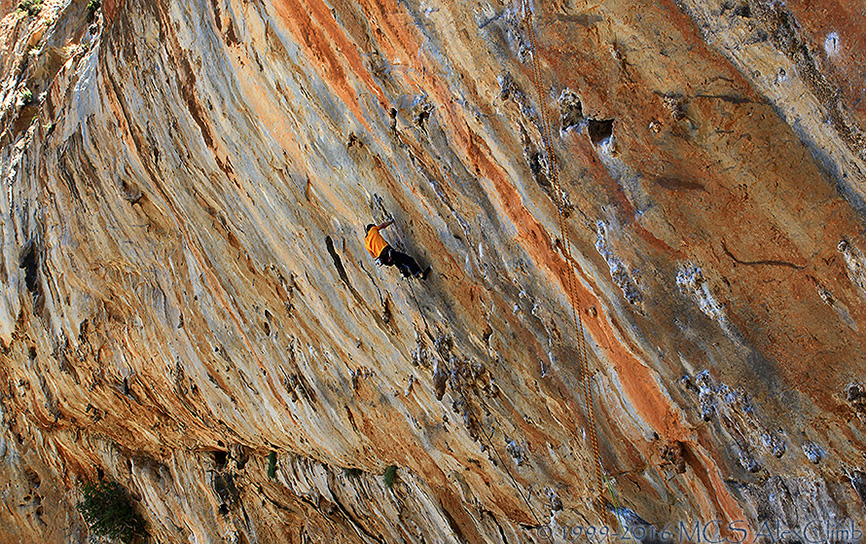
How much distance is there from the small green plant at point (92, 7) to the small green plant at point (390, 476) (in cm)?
1223

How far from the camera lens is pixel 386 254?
707 centimetres

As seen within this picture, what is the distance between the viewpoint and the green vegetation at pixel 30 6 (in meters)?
13.8

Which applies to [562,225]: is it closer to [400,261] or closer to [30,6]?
[400,261]

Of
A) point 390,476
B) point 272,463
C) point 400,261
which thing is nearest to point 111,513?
point 272,463

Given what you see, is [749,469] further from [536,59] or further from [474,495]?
[536,59]

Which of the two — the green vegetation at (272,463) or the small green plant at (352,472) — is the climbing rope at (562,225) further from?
the green vegetation at (272,463)

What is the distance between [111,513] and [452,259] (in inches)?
429

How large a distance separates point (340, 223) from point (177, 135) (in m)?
3.51

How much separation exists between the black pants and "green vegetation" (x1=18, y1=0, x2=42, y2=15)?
1334 cm

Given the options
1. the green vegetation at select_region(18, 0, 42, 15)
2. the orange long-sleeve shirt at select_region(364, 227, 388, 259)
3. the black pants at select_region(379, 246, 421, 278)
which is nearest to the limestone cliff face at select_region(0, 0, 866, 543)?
the black pants at select_region(379, 246, 421, 278)

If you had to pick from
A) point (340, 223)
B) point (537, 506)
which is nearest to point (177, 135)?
point (340, 223)

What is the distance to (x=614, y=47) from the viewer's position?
5863 mm

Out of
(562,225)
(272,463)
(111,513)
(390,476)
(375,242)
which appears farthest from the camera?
(111,513)

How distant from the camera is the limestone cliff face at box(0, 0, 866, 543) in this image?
5.48 m
